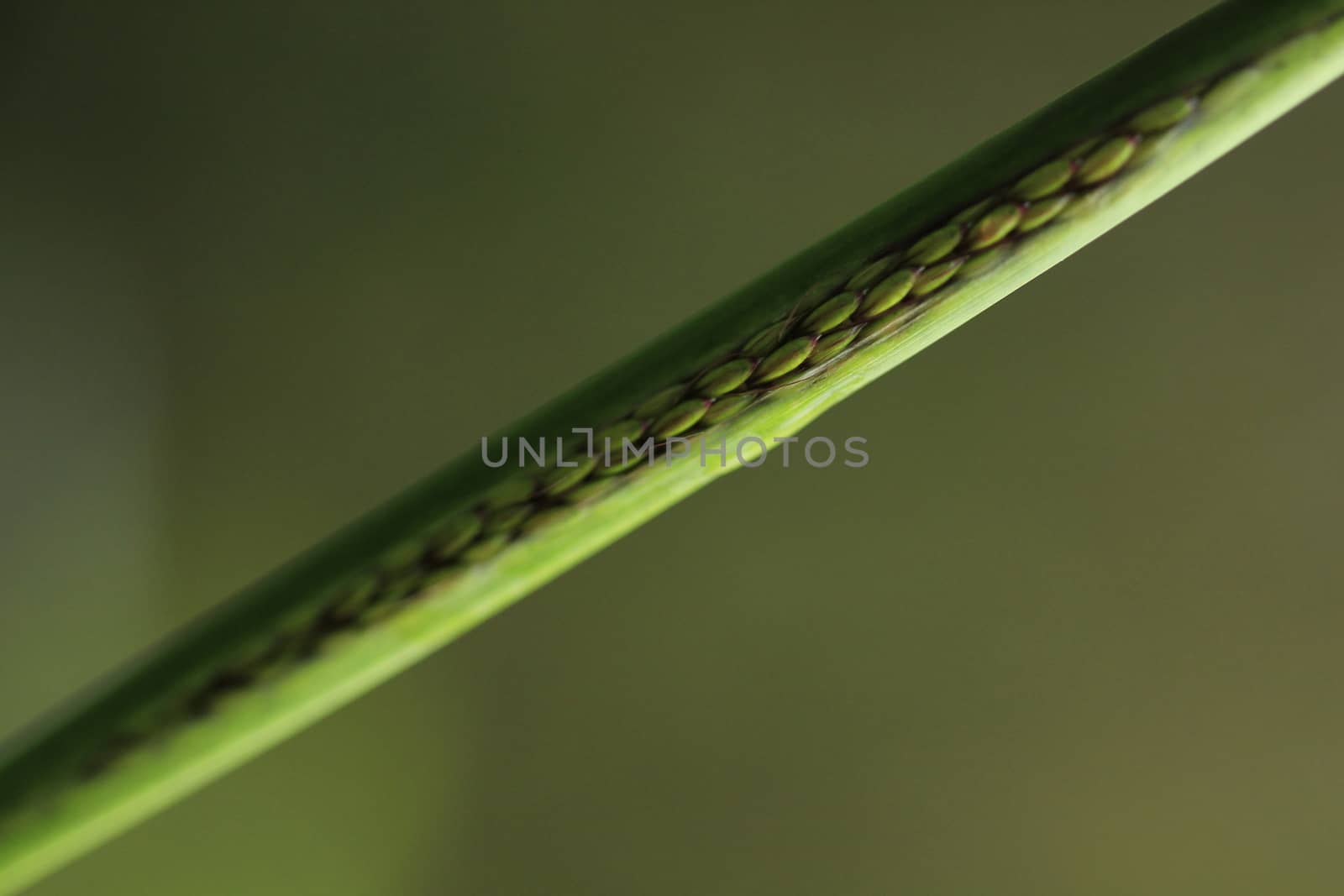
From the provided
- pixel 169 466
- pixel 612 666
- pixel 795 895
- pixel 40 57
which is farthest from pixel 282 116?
pixel 795 895

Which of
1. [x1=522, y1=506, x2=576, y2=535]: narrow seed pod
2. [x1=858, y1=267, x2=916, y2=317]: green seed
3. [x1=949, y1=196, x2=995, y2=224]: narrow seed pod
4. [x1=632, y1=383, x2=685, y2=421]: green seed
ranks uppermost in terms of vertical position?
[x1=949, y1=196, x2=995, y2=224]: narrow seed pod

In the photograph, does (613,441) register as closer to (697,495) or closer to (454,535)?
(454,535)

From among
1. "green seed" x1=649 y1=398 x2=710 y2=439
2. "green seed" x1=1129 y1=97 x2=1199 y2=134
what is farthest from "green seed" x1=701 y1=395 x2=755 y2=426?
"green seed" x1=1129 y1=97 x2=1199 y2=134

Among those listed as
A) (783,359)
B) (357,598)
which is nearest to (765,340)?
(783,359)

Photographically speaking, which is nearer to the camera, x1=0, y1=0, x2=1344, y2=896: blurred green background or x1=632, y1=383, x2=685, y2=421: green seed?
x1=632, y1=383, x2=685, y2=421: green seed

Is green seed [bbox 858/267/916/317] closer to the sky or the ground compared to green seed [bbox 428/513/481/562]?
closer to the sky

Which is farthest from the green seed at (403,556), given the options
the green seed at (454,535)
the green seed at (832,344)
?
the green seed at (832,344)

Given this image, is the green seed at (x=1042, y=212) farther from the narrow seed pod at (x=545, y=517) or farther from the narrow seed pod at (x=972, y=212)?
the narrow seed pod at (x=545, y=517)

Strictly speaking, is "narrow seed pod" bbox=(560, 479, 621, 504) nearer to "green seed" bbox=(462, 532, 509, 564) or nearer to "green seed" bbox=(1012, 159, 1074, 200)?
"green seed" bbox=(462, 532, 509, 564)
